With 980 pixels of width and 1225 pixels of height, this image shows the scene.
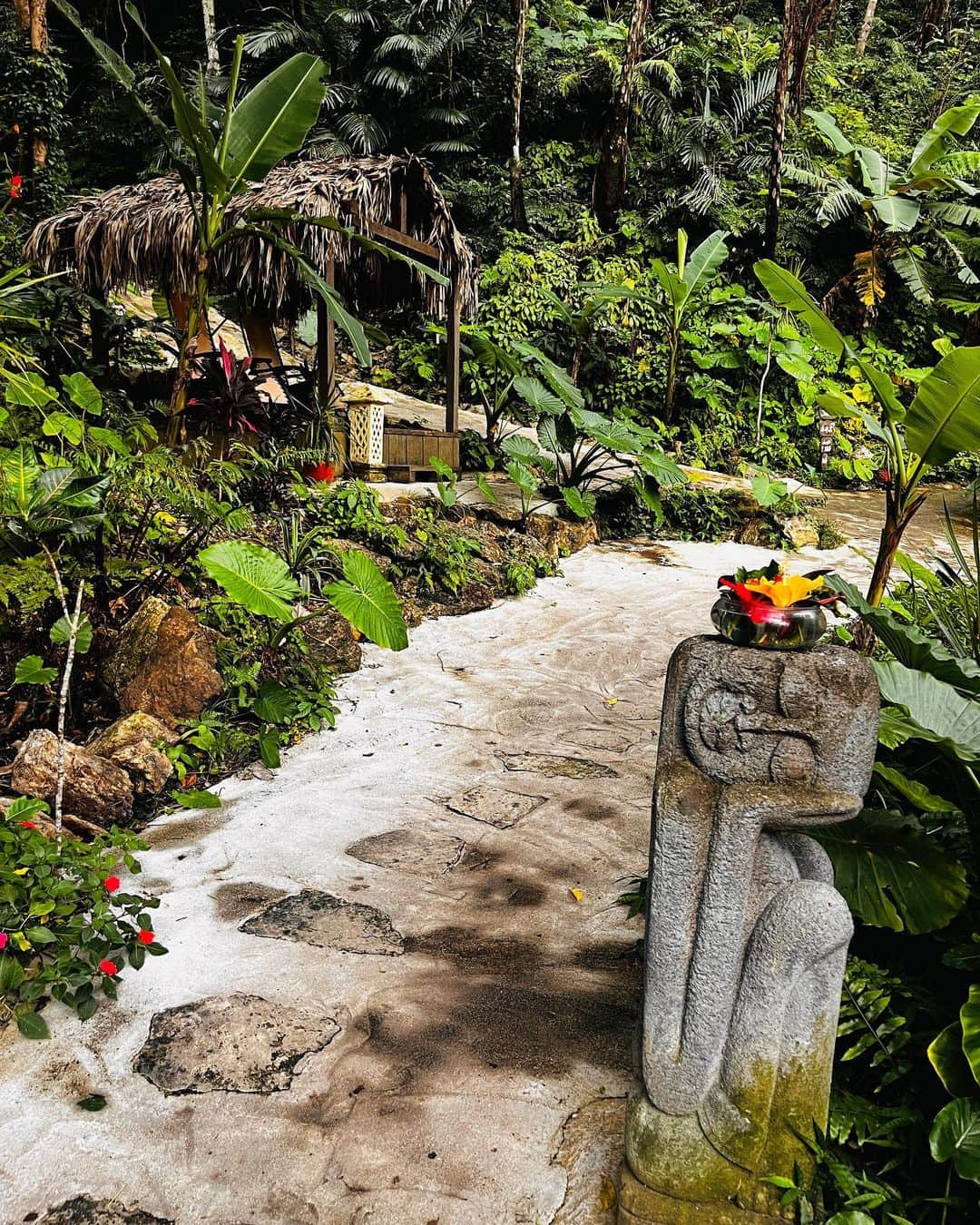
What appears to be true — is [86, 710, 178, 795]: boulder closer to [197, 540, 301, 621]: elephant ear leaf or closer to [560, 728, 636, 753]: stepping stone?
[197, 540, 301, 621]: elephant ear leaf

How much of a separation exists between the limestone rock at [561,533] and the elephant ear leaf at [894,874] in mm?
6316

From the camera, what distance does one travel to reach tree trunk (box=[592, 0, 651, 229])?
1170 cm

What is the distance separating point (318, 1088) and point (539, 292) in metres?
12.4

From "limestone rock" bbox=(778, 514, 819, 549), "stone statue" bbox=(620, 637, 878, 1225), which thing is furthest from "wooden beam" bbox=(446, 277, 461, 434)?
"stone statue" bbox=(620, 637, 878, 1225)

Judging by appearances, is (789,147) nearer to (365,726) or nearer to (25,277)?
(25,277)

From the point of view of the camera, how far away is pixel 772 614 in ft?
5.61

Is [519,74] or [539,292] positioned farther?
[539,292]

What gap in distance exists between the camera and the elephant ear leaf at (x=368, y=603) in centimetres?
447

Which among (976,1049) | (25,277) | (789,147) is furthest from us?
(789,147)

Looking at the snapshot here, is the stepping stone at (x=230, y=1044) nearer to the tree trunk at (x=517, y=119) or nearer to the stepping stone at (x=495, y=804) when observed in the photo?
the stepping stone at (x=495, y=804)

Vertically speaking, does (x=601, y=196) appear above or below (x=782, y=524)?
above

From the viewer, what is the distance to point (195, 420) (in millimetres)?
7152

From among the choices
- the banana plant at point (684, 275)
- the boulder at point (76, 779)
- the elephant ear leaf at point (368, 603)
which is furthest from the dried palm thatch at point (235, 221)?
the boulder at point (76, 779)

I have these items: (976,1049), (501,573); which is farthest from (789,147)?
(976,1049)
